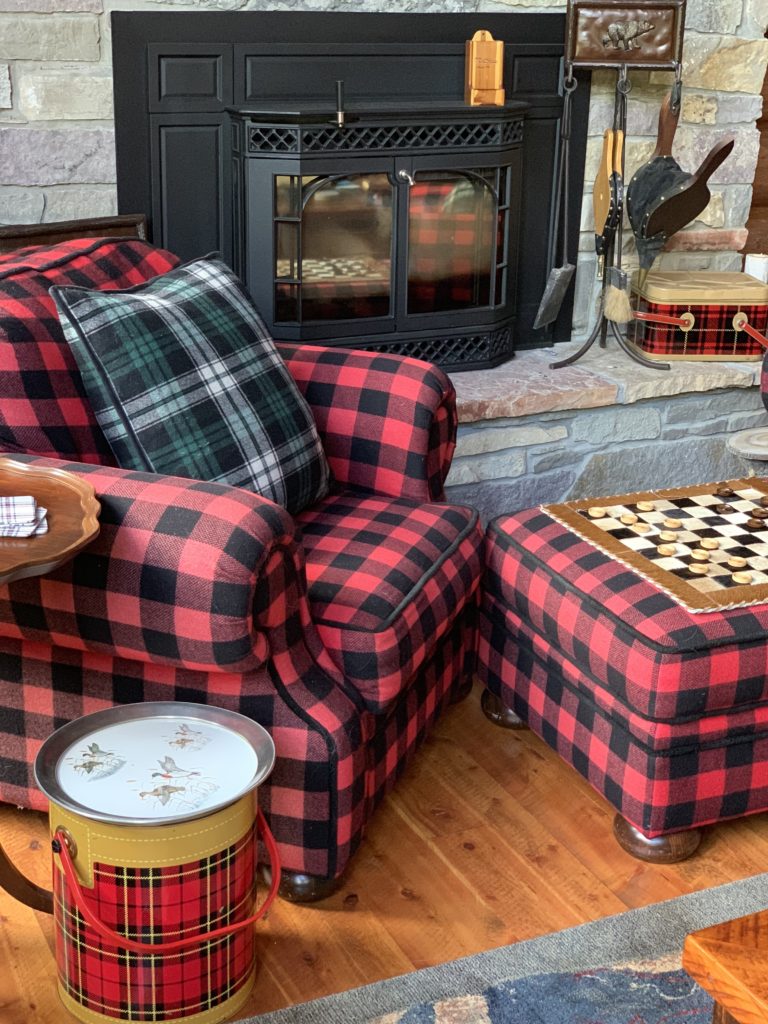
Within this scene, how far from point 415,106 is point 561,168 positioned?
49 centimetres

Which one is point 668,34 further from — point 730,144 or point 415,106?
point 415,106

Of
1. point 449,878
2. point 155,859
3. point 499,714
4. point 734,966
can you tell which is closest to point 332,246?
point 499,714

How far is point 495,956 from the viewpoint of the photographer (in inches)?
69.5

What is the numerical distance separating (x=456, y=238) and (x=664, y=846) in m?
1.66

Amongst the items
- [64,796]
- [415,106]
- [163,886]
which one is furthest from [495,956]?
[415,106]

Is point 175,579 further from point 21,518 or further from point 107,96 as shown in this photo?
point 107,96

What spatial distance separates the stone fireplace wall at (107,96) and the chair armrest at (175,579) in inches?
47.7

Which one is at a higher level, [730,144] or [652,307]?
[730,144]

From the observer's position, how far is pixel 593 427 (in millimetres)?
3199

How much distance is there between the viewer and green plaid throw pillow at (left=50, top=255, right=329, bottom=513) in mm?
1916

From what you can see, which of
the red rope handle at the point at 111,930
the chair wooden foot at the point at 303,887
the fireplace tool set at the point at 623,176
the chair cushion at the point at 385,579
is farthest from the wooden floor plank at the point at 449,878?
the fireplace tool set at the point at 623,176

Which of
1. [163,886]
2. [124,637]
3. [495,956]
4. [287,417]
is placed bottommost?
[495,956]

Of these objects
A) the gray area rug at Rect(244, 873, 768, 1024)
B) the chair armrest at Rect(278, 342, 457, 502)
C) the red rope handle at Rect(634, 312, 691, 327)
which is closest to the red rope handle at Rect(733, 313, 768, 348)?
the red rope handle at Rect(634, 312, 691, 327)

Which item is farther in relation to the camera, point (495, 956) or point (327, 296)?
point (327, 296)
